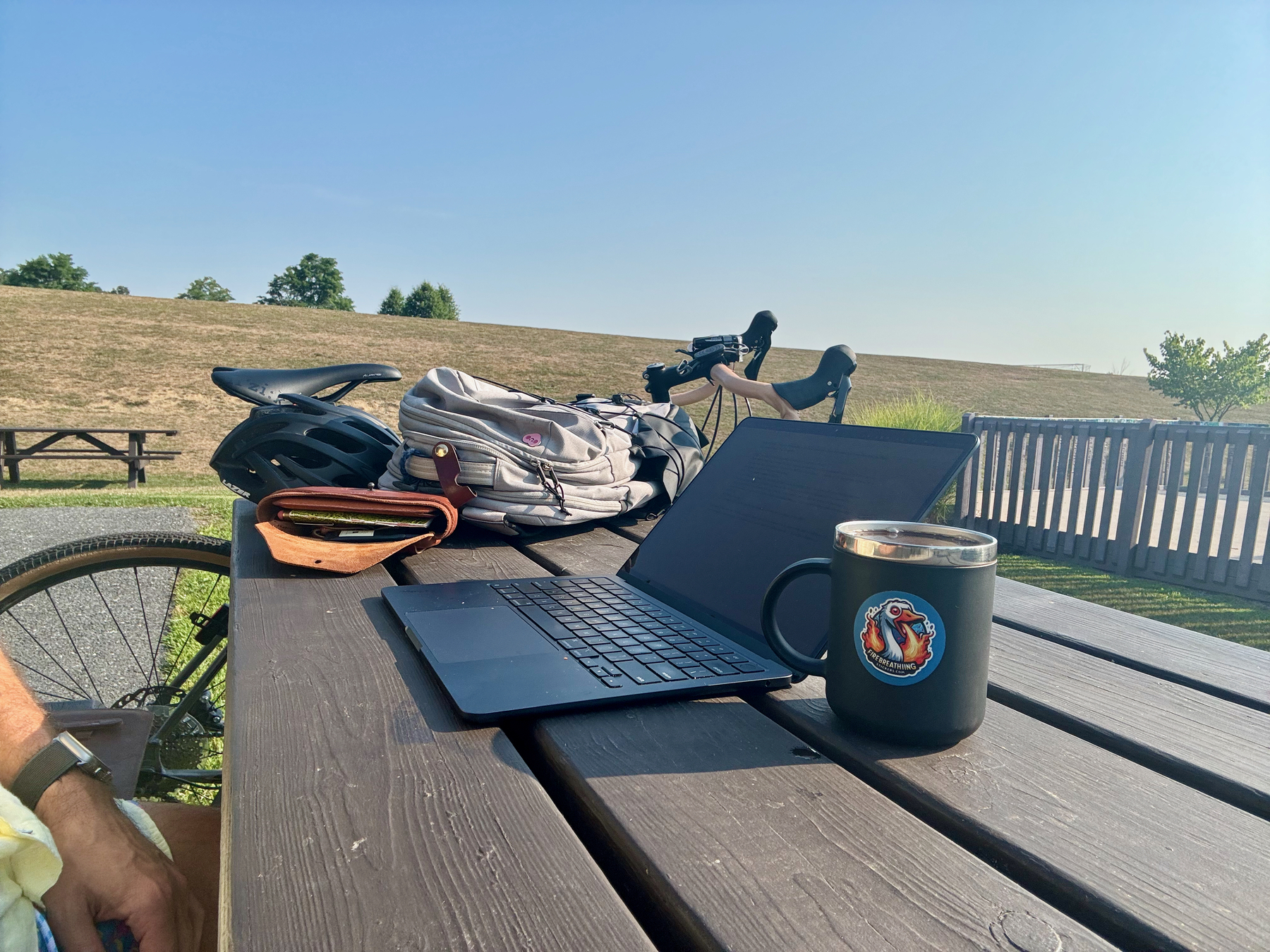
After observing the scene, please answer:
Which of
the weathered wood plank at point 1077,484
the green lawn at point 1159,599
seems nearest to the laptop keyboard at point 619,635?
the green lawn at point 1159,599

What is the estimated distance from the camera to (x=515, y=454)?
1654 mm

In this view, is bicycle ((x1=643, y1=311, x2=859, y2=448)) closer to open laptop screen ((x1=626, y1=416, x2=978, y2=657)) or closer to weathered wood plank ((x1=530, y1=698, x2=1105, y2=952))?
open laptop screen ((x1=626, y1=416, x2=978, y2=657))

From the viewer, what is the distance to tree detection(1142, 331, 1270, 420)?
22094 millimetres

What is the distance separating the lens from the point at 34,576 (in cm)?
182

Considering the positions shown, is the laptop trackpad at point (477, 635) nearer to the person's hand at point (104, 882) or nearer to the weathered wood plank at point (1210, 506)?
the person's hand at point (104, 882)

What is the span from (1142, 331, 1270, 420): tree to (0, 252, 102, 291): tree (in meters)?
64.3

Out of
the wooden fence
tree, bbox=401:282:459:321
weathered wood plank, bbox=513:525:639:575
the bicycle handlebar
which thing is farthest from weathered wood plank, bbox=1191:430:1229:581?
tree, bbox=401:282:459:321

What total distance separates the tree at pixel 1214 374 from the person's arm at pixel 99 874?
28.0 m

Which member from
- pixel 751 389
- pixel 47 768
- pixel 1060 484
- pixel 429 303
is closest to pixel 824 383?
pixel 751 389

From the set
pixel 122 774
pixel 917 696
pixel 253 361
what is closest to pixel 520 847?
pixel 917 696

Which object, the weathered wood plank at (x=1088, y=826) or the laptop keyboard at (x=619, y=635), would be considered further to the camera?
the laptop keyboard at (x=619, y=635)

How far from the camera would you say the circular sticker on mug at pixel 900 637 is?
0.65 meters

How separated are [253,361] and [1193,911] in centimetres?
2055

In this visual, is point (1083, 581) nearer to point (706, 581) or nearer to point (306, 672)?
point (706, 581)
